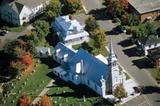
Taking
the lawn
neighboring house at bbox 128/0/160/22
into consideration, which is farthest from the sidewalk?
neighboring house at bbox 128/0/160/22

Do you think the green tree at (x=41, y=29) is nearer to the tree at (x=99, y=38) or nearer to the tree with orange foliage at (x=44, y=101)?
the tree at (x=99, y=38)

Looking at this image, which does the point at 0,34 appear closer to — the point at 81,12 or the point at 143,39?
the point at 81,12

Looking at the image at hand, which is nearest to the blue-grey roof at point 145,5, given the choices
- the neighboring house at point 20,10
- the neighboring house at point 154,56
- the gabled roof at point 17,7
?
the neighboring house at point 154,56

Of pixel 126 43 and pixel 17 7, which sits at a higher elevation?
pixel 17 7

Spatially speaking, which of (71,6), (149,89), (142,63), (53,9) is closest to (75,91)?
(149,89)

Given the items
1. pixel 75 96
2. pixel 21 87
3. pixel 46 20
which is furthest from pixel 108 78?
pixel 46 20

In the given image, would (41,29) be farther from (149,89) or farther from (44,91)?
(149,89)

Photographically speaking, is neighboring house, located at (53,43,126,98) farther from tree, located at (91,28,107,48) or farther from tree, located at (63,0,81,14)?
tree, located at (63,0,81,14)
